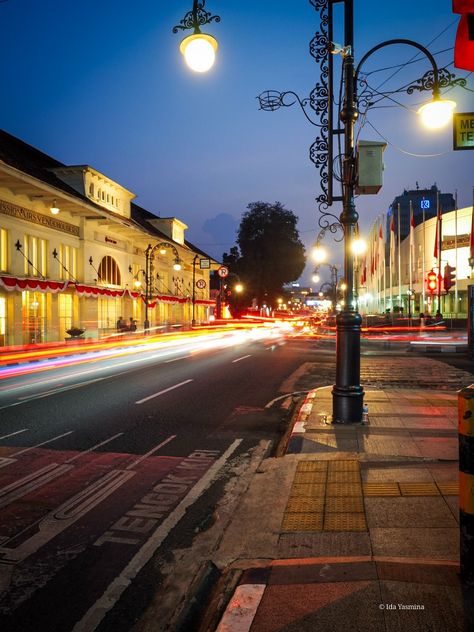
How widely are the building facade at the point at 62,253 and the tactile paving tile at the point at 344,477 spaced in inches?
736

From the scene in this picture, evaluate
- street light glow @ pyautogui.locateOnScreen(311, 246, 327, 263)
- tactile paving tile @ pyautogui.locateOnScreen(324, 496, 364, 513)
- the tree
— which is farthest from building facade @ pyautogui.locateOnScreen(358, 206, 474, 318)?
tactile paving tile @ pyautogui.locateOnScreen(324, 496, 364, 513)

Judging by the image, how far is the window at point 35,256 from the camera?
80.2 feet

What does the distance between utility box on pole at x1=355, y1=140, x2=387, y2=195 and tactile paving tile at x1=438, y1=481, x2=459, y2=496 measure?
464 centimetres

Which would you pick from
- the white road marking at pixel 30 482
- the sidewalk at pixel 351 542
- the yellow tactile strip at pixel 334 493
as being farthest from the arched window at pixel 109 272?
the yellow tactile strip at pixel 334 493

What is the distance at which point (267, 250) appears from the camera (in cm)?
6456

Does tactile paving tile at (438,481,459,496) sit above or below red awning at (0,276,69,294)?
below

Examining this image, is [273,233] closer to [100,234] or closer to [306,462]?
[100,234]

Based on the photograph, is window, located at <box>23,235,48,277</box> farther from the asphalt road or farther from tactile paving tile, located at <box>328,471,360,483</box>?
tactile paving tile, located at <box>328,471,360,483</box>

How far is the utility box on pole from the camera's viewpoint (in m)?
7.77

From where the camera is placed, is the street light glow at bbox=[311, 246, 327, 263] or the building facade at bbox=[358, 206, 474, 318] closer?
the street light glow at bbox=[311, 246, 327, 263]

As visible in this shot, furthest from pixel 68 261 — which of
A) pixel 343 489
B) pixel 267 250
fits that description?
pixel 267 250

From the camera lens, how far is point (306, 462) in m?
6.29

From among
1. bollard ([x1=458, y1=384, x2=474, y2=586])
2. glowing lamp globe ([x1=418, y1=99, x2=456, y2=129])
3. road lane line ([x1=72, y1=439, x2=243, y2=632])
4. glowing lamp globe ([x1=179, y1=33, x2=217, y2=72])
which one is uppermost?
glowing lamp globe ([x1=179, y1=33, x2=217, y2=72])

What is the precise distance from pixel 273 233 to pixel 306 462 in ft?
195
